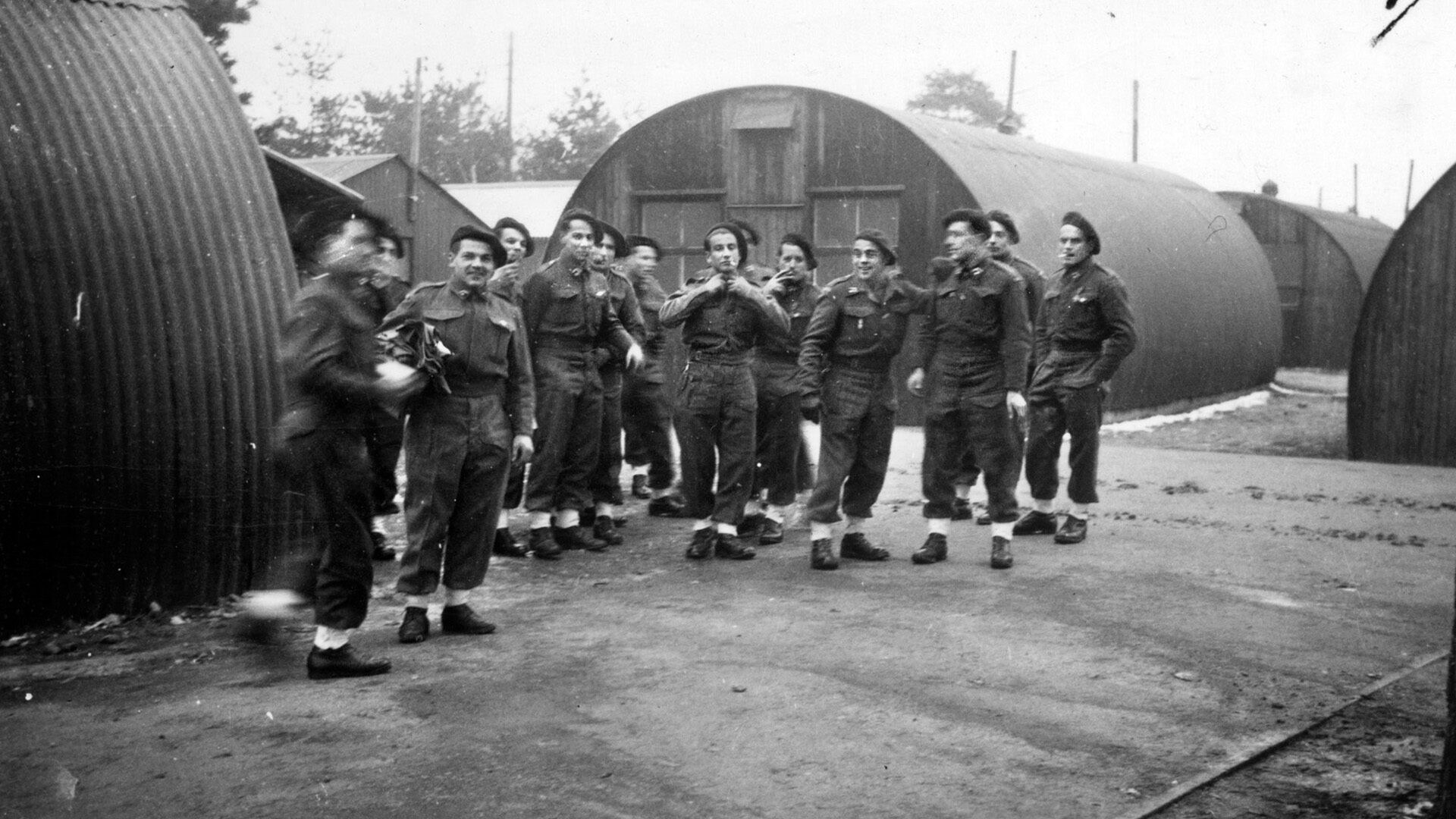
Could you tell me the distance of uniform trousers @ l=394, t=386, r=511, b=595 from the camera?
582 centimetres

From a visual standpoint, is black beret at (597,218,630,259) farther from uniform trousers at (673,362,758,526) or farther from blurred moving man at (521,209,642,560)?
uniform trousers at (673,362,758,526)

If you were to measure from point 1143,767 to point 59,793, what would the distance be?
323 centimetres

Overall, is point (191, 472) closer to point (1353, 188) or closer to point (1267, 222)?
point (1267, 222)

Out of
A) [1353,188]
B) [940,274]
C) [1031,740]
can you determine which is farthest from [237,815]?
[1353,188]

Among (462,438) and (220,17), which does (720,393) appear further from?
(220,17)

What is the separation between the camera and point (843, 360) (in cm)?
772

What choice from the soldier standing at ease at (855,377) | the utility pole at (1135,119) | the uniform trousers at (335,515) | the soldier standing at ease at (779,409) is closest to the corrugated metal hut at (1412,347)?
the soldier standing at ease at (779,409)

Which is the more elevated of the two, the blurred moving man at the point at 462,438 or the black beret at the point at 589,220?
the black beret at the point at 589,220

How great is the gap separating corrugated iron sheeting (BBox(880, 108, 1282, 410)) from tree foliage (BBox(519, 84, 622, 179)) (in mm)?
30963

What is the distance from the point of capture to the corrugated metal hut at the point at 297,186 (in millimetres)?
10383

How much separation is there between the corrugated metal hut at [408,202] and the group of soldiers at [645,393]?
18038 millimetres

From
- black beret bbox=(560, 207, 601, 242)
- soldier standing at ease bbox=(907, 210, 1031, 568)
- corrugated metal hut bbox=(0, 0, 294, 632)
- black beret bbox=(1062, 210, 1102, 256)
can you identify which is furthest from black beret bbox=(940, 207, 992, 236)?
corrugated metal hut bbox=(0, 0, 294, 632)

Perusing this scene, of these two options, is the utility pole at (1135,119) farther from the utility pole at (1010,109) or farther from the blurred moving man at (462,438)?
the blurred moving man at (462,438)

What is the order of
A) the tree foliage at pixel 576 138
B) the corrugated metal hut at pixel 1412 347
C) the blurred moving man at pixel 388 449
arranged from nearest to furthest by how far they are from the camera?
the blurred moving man at pixel 388 449
the corrugated metal hut at pixel 1412 347
the tree foliage at pixel 576 138
